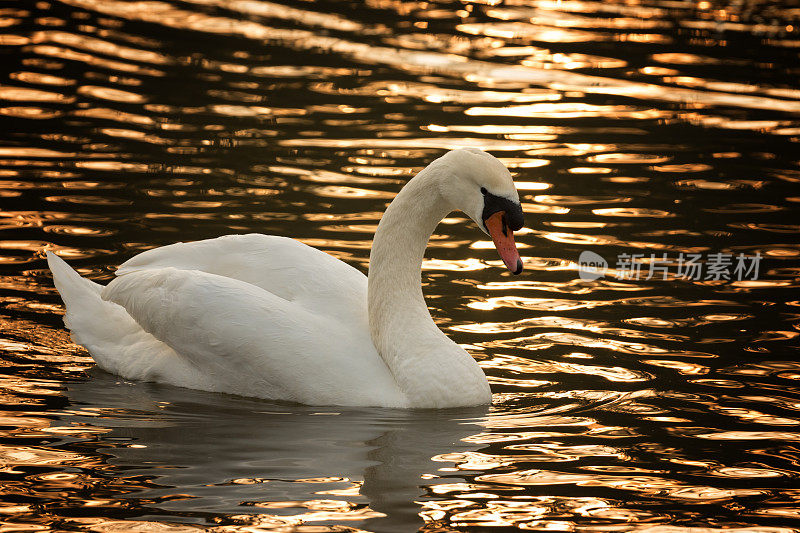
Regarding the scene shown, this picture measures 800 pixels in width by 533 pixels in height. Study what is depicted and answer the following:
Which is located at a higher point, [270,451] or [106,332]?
[106,332]

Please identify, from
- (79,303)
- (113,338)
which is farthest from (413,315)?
(79,303)

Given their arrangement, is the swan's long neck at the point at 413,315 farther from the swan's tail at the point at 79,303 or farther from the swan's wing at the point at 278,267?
the swan's tail at the point at 79,303

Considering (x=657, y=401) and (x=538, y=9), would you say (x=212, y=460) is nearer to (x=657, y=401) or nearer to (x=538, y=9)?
(x=657, y=401)

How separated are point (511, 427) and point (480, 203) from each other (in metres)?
1.37

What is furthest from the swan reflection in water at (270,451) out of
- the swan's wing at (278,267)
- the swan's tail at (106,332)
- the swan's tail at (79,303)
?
the swan's wing at (278,267)

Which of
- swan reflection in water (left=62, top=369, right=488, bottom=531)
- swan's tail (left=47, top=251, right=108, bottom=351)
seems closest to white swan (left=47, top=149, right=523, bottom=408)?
swan reflection in water (left=62, top=369, right=488, bottom=531)

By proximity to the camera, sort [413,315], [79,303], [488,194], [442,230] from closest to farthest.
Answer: [488,194]
[413,315]
[79,303]
[442,230]

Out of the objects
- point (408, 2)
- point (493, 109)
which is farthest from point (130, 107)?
point (408, 2)

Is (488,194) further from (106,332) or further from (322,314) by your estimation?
(106,332)

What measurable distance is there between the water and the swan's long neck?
0.80 feet

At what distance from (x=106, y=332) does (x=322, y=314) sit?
1653 mm

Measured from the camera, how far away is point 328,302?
9.05m

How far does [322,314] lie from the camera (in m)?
8.93

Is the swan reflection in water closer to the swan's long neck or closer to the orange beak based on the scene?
the swan's long neck
